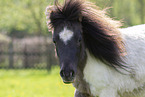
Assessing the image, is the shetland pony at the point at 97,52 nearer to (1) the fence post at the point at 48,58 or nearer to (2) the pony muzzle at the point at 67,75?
(2) the pony muzzle at the point at 67,75

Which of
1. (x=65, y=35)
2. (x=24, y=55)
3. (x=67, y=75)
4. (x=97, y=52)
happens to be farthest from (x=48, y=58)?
(x=67, y=75)

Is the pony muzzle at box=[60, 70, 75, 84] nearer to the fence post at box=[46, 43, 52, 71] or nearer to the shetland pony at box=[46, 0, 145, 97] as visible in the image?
the shetland pony at box=[46, 0, 145, 97]

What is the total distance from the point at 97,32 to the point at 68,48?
2.40 feet

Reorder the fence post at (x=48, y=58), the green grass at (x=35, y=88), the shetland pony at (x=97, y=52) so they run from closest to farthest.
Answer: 1. the shetland pony at (x=97, y=52)
2. the green grass at (x=35, y=88)
3. the fence post at (x=48, y=58)

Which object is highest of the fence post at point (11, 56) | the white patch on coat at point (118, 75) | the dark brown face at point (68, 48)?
the dark brown face at point (68, 48)

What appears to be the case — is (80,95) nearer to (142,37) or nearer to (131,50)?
(131,50)

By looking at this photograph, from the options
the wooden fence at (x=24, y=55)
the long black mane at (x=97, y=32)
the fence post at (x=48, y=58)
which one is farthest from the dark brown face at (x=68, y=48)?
the wooden fence at (x=24, y=55)

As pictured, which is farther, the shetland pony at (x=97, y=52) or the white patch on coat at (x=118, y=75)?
the white patch on coat at (x=118, y=75)

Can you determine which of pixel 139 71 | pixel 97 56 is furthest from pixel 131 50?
pixel 97 56

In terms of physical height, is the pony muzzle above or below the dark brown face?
below

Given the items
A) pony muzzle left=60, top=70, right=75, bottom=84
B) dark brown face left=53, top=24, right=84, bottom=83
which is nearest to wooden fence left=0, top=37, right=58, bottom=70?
dark brown face left=53, top=24, right=84, bottom=83

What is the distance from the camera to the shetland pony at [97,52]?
394cm

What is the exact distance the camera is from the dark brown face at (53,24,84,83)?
3.54m

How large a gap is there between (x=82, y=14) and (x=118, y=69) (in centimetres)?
114
